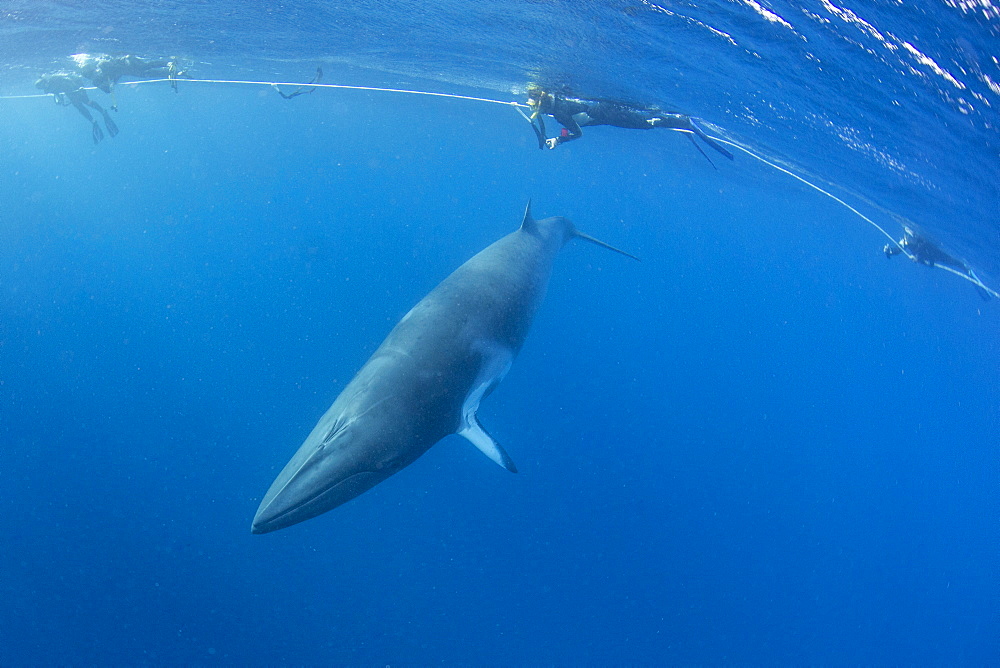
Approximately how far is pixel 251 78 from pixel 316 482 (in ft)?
92.7

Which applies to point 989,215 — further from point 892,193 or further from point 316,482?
point 316,482

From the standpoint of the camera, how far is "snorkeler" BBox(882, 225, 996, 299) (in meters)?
22.4

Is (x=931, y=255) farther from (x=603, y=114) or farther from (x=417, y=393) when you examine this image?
(x=417, y=393)

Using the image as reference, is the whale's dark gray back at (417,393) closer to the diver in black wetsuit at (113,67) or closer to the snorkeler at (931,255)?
the diver in black wetsuit at (113,67)

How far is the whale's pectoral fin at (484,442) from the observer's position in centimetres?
587

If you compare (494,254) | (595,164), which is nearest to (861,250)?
(595,164)

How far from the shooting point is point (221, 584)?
39.4ft

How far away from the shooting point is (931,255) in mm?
23828

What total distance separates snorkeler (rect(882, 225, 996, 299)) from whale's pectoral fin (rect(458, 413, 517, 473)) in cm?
2392

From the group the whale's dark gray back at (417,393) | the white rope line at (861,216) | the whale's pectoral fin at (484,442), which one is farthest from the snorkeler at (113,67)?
the white rope line at (861,216)

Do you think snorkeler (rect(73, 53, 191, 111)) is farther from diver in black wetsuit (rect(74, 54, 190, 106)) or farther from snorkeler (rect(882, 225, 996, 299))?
snorkeler (rect(882, 225, 996, 299))

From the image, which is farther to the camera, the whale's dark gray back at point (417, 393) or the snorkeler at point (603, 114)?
the snorkeler at point (603, 114)

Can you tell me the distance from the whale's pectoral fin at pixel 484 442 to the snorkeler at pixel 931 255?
23.9m

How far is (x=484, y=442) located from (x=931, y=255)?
1113 inches
